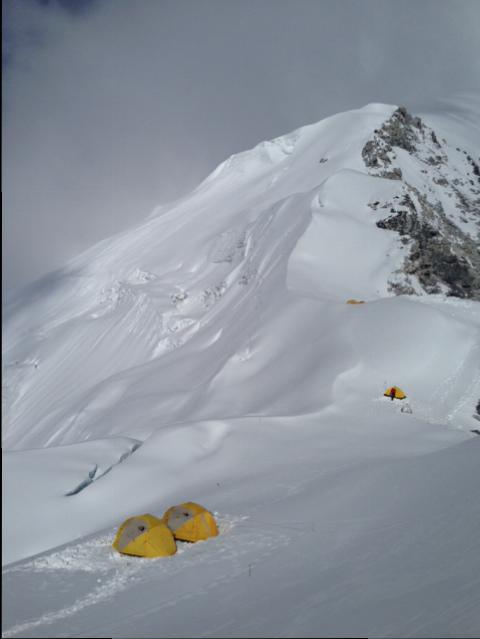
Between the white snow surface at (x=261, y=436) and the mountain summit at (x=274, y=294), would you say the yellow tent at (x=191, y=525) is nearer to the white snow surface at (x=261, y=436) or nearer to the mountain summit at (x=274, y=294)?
the white snow surface at (x=261, y=436)

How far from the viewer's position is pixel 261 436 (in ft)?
48.0

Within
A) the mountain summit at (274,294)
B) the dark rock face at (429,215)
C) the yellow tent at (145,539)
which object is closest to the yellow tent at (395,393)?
the mountain summit at (274,294)

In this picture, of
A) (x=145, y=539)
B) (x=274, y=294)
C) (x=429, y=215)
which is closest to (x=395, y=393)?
(x=274, y=294)

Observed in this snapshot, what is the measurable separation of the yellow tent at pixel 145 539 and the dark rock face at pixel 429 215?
72.8 ft

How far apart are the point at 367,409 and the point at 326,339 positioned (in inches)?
183

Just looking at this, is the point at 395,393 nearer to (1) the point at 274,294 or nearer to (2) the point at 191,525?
(1) the point at 274,294

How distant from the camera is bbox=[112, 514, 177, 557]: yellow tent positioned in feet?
28.8

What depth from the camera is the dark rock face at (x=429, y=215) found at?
30.7 meters

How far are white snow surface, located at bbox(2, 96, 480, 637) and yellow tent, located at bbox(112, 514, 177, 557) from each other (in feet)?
0.70

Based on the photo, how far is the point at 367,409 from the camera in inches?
695

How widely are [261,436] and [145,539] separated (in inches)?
241

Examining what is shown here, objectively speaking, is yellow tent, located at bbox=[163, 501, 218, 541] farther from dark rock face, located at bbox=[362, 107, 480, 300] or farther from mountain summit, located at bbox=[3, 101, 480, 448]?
dark rock face, located at bbox=[362, 107, 480, 300]

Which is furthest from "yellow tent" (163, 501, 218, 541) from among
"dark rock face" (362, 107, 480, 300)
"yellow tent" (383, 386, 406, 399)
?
"dark rock face" (362, 107, 480, 300)

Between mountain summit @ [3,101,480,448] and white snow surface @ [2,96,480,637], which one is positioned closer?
white snow surface @ [2,96,480,637]
